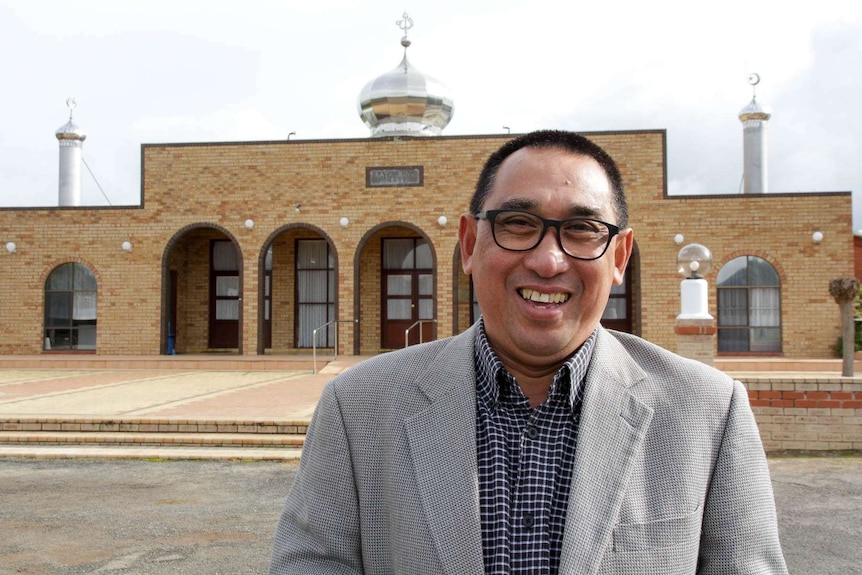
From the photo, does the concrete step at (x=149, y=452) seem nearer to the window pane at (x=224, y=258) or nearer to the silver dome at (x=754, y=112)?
the window pane at (x=224, y=258)

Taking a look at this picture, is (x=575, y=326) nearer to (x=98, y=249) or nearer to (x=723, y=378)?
(x=723, y=378)

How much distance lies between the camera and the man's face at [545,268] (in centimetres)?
173

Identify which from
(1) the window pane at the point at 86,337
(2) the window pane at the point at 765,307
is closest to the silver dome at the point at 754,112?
(2) the window pane at the point at 765,307

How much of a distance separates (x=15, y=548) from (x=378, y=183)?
1501 cm

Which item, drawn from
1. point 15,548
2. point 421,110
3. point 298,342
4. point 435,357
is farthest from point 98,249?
point 435,357

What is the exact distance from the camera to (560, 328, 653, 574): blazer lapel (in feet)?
5.11

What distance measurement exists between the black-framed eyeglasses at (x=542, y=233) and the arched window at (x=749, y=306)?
17.7 metres

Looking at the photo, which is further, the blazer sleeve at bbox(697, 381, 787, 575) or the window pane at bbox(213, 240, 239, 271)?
the window pane at bbox(213, 240, 239, 271)

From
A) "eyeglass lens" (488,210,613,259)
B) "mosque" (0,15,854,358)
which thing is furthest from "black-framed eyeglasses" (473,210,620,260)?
"mosque" (0,15,854,358)

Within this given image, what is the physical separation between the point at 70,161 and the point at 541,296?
26454 mm

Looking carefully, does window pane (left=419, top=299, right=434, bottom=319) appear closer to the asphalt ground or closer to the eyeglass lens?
the asphalt ground

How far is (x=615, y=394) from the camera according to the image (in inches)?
68.5

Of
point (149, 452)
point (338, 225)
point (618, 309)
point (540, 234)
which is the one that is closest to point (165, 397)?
point (149, 452)

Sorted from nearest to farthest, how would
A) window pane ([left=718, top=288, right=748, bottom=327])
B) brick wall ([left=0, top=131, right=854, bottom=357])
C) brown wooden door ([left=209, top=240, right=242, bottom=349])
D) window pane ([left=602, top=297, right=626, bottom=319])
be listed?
brick wall ([left=0, top=131, right=854, bottom=357]), window pane ([left=718, top=288, right=748, bottom=327]), window pane ([left=602, top=297, right=626, bottom=319]), brown wooden door ([left=209, top=240, right=242, bottom=349])
